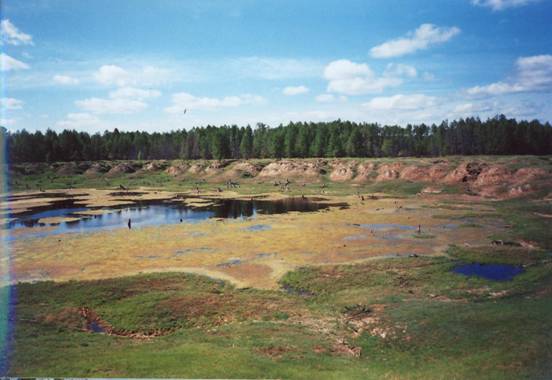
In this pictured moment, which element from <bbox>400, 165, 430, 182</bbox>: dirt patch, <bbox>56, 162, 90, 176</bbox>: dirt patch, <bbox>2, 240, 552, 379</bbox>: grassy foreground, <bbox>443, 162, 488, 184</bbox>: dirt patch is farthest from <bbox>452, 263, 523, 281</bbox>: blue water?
<bbox>56, 162, 90, 176</bbox>: dirt patch

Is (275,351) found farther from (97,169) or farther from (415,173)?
(97,169)

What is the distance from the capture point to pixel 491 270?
119 ft

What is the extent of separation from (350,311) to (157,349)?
13170mm

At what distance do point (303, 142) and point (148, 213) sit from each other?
8906 centimetres

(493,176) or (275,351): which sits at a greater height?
(493,176)

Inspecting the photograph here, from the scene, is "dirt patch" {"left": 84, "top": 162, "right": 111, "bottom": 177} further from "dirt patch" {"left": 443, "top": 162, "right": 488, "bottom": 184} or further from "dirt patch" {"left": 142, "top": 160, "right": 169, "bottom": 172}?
"dirt patch" {"left": 443, "top": 162, "right": 488, "bottom": 184}

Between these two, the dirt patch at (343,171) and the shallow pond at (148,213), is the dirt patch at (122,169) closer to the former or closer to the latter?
the shallow pond at (148,213)

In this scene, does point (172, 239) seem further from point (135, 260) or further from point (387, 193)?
point (387, 193)

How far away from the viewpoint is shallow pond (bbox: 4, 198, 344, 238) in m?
59.8

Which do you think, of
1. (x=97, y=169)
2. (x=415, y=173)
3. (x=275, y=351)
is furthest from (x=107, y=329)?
(x=97, y=169)

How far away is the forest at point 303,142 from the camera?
12300 centimetres

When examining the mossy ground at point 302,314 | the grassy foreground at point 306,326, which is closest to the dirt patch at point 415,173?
the mossy ground at point 302,314

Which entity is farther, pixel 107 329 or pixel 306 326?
pixel 107 329

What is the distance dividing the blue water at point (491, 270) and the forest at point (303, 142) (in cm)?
9249
